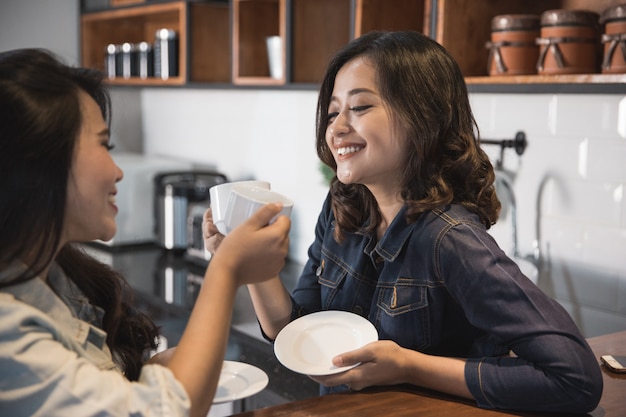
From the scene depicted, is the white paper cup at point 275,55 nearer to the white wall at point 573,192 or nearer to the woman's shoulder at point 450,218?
the white wall at point 573,192

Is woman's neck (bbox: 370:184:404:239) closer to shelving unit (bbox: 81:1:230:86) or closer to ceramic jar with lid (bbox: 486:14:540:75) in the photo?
ceramic jar with lid (bbox: 486:14:540:75)

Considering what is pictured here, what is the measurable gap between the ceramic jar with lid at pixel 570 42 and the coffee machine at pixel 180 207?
1.70 m

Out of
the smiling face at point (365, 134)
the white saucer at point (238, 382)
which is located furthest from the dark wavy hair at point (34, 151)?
the smiling face at point (365, 134)

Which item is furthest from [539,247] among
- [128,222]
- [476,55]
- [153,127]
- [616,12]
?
[153,127]

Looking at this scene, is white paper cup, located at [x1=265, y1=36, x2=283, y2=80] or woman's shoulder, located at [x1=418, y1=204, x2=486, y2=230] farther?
white paper cup, located at [x1=265, y1=36, x2=283, y2=80]

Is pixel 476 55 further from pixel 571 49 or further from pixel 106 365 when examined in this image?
pixel 106 365

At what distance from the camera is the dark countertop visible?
6.83 ft

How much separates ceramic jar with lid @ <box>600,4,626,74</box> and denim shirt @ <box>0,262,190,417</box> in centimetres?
135

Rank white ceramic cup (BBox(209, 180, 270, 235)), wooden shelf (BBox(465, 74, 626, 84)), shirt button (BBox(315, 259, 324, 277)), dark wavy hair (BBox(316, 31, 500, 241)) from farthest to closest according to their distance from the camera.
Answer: wooden shelf (BBox(465, 74, 626, 84)) → shirt button (BBox(315, 259, 324, 277)) → dark wavy hair (BBox(316, 31, 500, 241)) → white ceramic cup (BBox(209, 180, 270, 235))

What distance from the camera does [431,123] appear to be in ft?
4.24

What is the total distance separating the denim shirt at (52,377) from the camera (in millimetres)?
772

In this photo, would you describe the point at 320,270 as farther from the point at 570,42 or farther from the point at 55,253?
the point at 570,42

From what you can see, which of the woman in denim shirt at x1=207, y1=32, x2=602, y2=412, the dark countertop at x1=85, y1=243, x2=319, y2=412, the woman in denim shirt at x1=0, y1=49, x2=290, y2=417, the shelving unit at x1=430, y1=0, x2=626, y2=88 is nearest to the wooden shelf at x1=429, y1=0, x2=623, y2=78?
the shelving unit at x1=430, y1=0, x2=626, y2=88

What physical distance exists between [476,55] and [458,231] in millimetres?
1063
